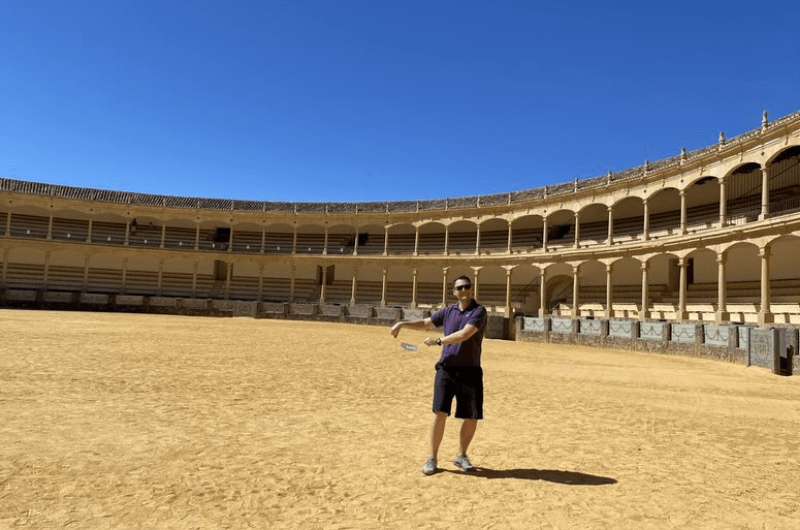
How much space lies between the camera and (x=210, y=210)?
40094mm

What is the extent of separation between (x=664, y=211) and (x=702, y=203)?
2255 millimetres

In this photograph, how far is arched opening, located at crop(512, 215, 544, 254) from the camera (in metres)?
34.8

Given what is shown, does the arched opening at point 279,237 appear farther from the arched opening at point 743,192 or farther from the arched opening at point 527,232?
the arched opening at point 743,192

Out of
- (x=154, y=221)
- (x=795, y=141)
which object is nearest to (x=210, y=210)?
(x=154, y=221)

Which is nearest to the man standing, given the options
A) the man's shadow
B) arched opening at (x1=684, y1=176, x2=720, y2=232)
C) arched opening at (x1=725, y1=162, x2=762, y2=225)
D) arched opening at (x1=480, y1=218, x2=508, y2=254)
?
the man's shadow

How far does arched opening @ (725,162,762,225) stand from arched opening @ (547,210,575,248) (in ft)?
29.3

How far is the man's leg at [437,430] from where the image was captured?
4.04 meters

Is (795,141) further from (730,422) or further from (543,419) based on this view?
(543,419)

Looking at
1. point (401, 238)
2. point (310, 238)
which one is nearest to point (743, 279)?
point (401, 238)

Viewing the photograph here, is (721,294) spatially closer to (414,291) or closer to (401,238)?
(414,291)

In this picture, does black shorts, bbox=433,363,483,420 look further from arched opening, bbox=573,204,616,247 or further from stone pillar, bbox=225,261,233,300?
stone pillar, bbox=225,261,233,300

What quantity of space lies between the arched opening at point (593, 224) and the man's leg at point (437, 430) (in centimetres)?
2924

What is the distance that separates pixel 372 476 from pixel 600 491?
5.68 ft

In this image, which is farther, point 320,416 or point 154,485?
point 320,416
